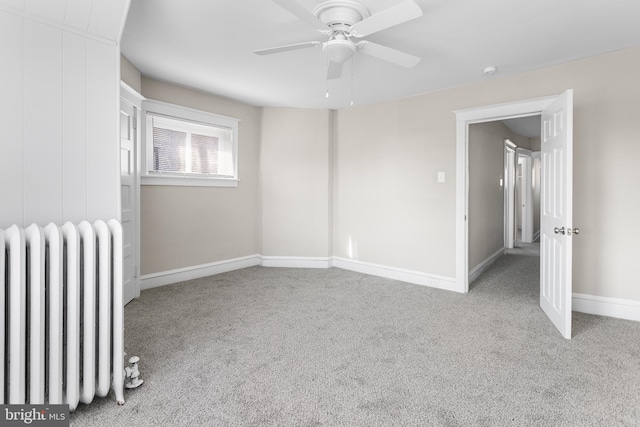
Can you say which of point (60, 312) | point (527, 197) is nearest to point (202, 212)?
point (60, 312)

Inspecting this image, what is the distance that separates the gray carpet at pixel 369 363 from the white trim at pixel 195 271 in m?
0.27

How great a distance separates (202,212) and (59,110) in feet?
8.79

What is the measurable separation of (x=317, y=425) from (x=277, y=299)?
1922mm

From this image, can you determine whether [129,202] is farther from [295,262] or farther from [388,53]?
[388,53]

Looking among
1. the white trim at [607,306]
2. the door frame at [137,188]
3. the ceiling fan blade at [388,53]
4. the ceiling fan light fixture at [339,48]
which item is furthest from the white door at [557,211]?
the door frame at [137,188]

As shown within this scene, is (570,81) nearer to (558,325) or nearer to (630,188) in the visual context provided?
(630,188)

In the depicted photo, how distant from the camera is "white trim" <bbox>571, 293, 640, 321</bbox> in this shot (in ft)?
9.41

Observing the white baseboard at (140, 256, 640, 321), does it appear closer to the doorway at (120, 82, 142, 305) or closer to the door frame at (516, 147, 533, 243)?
the doorway at (120, 82, 142, 305)

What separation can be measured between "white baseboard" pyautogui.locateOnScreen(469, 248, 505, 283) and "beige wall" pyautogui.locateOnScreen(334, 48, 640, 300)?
68cm

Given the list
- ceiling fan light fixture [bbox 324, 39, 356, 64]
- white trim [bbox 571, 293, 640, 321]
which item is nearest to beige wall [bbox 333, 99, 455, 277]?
white trim [bbox 571, 293, 640, 321]

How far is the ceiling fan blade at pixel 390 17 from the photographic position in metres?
1.65

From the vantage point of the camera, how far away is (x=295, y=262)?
4.89 metres

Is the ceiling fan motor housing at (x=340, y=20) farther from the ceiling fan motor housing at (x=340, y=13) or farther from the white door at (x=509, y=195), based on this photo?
the white door at (x=509, y=195)

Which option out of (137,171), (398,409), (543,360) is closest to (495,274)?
(543,360)
